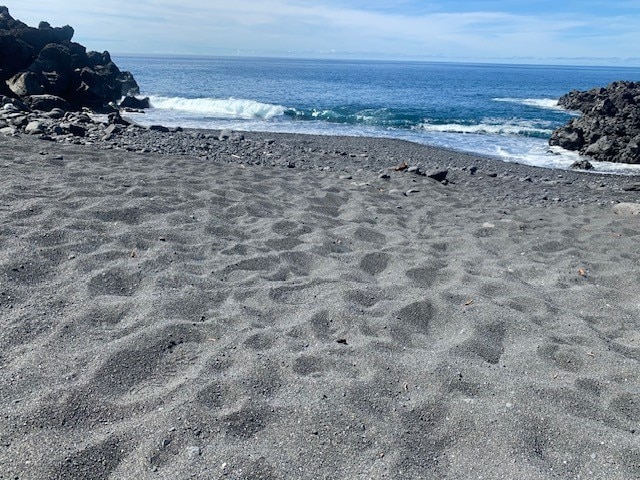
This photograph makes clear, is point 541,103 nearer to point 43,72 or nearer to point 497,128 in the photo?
point 497,128

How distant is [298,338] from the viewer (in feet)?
10.6

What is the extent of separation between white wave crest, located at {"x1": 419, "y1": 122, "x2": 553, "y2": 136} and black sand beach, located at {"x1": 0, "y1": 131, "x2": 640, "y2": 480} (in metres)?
15.0

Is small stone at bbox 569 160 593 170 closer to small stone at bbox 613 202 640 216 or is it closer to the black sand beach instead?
small stone at bbox 613 202 640 216

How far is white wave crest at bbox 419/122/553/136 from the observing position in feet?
66.6

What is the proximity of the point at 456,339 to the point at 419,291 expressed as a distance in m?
0.67

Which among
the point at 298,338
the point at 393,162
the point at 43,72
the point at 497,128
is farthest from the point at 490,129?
the point at 298,338

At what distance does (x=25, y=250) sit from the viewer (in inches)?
152

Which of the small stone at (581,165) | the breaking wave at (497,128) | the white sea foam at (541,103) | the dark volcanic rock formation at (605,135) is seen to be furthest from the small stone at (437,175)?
the white sea foam at (541,103)

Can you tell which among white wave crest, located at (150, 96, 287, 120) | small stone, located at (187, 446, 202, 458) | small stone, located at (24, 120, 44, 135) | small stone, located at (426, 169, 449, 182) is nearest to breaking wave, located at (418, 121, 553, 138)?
white wave crest, located at (150, 96, 287, 120)

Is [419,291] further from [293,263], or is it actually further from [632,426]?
[632,426]

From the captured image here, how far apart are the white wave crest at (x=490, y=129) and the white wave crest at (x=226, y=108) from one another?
276 inches

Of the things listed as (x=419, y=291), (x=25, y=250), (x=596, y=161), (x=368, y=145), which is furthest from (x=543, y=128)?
(x=25, y=250)

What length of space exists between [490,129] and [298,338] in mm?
19946

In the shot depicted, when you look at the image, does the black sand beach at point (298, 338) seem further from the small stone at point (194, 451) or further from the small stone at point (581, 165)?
the small stone at point (581, 165)
